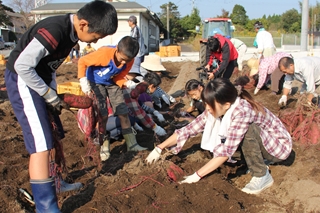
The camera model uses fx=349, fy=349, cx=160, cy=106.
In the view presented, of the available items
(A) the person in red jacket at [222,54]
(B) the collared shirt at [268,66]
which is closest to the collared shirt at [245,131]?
(A) the person in red jacket at [222,54]

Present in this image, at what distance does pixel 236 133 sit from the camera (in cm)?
295

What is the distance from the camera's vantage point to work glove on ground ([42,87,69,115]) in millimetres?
2484

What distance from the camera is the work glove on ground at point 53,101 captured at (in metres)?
2.48

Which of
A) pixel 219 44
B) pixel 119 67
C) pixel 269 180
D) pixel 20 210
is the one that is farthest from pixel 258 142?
pixel 219 44

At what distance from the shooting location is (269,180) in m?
3.21

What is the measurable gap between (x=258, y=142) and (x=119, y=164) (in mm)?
1388

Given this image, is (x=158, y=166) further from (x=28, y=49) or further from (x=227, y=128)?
(x=28, y=49)

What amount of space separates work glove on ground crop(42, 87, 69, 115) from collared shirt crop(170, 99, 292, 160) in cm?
121

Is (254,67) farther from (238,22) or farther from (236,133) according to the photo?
(238,22)

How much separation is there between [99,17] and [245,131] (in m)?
1.52

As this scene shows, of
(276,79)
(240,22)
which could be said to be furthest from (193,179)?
(240,22)

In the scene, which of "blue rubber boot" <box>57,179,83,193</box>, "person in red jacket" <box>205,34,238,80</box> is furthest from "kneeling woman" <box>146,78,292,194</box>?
"person in red jacket" <box>205,34,238,80</box>

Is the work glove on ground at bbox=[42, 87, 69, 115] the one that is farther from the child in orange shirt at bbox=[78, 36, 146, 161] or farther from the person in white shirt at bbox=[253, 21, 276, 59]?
the person in white shirt at bbox=[253, 21, 276, 59]

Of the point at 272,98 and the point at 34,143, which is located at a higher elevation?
the point at 34,143
